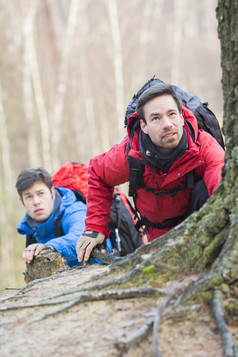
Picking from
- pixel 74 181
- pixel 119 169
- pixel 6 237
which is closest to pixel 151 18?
pixel 6 237

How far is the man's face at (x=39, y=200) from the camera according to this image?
525 cm

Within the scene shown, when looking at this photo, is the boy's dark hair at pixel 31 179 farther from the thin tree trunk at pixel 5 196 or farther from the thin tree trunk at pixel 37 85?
the thin tree trunk at pixel 37 85

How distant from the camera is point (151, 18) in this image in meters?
23.8

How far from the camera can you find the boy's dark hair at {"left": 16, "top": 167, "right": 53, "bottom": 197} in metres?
5.43

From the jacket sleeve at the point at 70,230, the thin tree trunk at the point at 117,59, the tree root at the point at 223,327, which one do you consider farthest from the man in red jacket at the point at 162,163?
the thin tree trunk at the point at 117,59

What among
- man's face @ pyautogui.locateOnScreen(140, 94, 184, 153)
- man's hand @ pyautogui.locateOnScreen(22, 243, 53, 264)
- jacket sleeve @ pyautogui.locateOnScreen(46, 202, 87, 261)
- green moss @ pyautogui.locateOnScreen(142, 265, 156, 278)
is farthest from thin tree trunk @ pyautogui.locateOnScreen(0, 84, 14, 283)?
green moss @ pyautogui.locateOnScreen(142, 265, 156, 278)

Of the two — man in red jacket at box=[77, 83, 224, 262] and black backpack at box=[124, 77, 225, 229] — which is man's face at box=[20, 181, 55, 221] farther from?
black backpack at box=[124, 77, 225, 229]

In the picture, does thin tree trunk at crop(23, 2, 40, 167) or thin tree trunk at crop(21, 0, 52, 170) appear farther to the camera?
thin tree trunk at crop(23, 2, 40, 167)

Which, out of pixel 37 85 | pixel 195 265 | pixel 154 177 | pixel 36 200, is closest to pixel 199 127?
pixel 154 177

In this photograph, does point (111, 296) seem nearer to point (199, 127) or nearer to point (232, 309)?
point (232, 309)

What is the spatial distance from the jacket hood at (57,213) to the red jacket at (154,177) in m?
1.17

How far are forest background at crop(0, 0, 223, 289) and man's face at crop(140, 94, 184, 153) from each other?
1175 centimetres

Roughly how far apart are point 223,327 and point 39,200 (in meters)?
3.71

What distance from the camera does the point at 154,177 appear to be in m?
3.67
